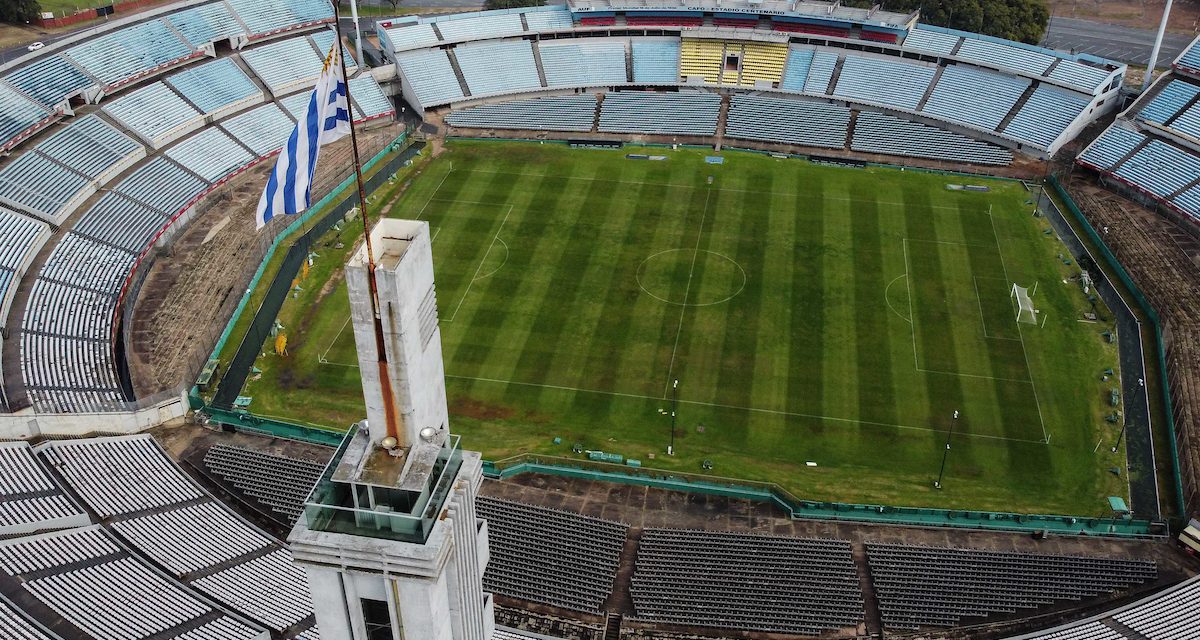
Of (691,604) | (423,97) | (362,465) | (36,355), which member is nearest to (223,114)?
(423,97)

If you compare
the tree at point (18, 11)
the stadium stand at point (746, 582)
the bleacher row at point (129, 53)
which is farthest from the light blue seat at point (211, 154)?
the stadium stand at point (746, 582)

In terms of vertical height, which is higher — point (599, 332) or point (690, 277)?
point (690, 277)

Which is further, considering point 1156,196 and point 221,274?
point 1156,196

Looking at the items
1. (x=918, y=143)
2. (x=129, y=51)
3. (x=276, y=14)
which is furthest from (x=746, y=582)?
(x=276, y=14)

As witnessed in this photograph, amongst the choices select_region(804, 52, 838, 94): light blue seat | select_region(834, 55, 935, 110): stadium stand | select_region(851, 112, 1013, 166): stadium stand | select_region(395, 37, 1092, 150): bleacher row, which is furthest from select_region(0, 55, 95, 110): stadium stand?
select_region(834, 55, 935, 110): stadium stand

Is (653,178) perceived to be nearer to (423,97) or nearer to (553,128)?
(553,128)

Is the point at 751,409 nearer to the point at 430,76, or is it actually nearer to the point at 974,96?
the point at 974,96
